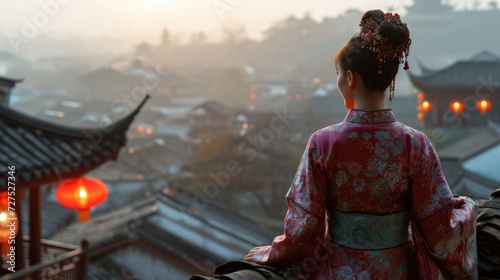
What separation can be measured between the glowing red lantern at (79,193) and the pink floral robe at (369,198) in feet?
18.9

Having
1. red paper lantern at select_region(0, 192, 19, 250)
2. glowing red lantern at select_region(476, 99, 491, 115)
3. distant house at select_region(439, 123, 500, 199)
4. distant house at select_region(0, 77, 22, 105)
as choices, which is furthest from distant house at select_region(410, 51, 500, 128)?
red paper lantern at select_region(0, 192, 19, 250)

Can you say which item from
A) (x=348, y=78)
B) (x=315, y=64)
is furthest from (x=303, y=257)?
(x=315, y=64)

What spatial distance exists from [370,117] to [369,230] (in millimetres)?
494

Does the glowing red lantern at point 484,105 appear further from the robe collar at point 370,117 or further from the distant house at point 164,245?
the robe collar at point 370,117

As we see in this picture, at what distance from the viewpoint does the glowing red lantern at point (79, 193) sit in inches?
300

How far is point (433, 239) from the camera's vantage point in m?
2.37

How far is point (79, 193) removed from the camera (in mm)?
7633

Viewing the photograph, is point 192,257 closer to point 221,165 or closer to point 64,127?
point 64,127

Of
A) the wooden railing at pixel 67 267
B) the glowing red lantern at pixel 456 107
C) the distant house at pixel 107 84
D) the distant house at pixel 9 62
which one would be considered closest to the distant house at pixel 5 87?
the wooden railing at pixel 67 267

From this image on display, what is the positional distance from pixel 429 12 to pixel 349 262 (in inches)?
2469

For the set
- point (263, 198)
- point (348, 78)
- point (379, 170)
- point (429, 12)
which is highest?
point (429, 12)

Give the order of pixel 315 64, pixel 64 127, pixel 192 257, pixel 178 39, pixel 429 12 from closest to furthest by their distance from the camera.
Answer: pixel 64 127 → pixel 192 257 → pixel 429 12 → pixel 315 64 → pixel 178 39

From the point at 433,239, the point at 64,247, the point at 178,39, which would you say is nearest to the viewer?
the point at 433,239

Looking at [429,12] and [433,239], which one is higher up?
[429,12]
